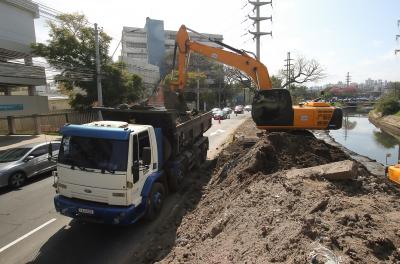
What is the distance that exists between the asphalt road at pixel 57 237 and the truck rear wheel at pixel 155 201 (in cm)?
21

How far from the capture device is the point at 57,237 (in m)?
7.81

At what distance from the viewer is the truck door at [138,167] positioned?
7652 millimetres

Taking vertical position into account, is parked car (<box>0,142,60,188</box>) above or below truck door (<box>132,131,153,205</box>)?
below

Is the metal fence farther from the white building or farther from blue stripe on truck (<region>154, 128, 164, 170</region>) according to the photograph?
blue stripe on truck (<region>154, 128, 164, 170</region>)

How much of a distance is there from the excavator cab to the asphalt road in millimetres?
5860

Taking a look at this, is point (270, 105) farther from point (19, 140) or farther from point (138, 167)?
point (19, 140)

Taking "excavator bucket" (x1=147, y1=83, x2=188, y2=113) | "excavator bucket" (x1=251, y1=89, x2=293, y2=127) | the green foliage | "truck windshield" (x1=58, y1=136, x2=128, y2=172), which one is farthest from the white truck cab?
the green foliage

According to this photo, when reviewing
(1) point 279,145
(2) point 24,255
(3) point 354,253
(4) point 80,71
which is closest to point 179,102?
(1) point 279,145

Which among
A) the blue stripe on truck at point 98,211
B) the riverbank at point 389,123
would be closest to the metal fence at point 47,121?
the blue stripe on truck at point 98,211

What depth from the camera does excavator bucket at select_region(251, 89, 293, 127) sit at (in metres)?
13.6

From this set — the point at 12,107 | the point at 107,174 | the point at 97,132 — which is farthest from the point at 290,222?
the point at 12,107

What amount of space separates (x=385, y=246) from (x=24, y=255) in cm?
661

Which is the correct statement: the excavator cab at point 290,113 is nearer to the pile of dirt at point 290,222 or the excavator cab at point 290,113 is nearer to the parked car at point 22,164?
the pile of dirt at point 290,222

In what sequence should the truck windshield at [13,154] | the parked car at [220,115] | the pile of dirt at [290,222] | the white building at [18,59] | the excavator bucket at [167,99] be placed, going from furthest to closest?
the parked car at [220,115] → the white building at [18,59] → the excavator bucket at [167,99] → the truck windshield at [13,154] → the pile of dirt at [290,222]
